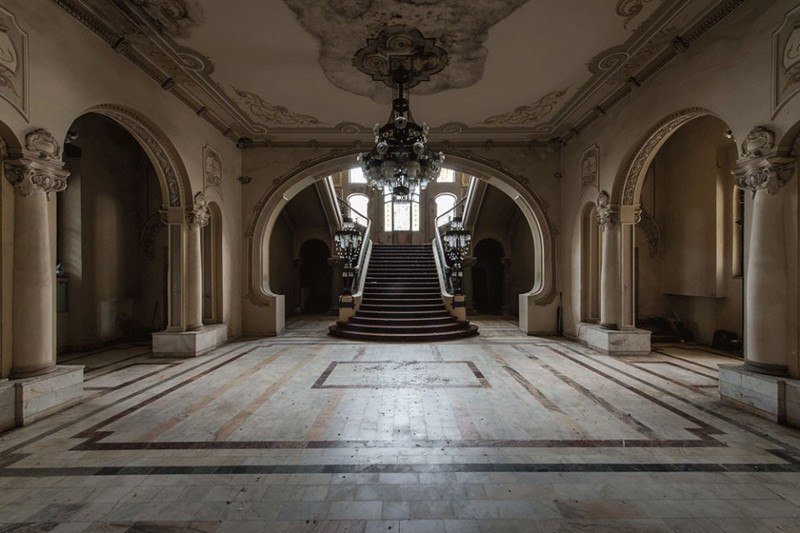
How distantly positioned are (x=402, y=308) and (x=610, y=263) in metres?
4.45

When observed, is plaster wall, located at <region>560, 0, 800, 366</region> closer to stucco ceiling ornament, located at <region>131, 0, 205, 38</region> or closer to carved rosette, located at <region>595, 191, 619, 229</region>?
carved rosette, located at <region>595, 191, 619, 229</region>

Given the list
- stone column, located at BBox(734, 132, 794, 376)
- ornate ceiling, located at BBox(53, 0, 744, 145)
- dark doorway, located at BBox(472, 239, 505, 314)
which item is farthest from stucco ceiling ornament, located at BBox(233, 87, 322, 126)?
dark doorway, located at BBox(472, 239, 505, 314)

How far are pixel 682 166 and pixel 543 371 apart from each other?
5.71 metres

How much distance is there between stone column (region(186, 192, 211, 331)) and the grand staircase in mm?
2758

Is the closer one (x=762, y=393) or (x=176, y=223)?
(x=762, y=393)

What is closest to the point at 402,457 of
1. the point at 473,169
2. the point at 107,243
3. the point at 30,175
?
the point at 30,175

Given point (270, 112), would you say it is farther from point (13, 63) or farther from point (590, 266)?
point (590, 266)

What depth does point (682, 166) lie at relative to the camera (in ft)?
24.1

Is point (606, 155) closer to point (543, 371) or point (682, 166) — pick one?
point (682, 166)

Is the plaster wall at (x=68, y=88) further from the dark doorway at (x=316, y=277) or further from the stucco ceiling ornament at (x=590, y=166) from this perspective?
the dark doorway at (x=316, y=277)

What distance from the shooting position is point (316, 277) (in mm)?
14594

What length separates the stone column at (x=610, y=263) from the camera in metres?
6.02

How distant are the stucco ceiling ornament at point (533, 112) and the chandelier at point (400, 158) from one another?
2746mm

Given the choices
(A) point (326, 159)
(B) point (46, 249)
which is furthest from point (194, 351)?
(A) point (326, 159)
